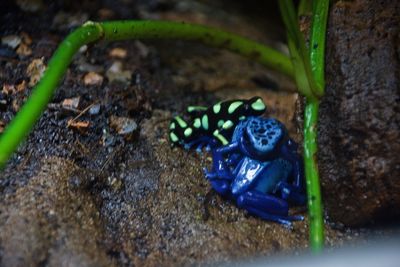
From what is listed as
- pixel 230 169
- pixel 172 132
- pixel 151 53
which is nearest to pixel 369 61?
pixel 230 169

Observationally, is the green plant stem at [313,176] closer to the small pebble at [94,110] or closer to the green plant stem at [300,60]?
the green plant stem at [300,60]

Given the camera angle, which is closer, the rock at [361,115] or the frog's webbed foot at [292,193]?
the rock at [361,115]

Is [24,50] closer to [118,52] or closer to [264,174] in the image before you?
[118,52]

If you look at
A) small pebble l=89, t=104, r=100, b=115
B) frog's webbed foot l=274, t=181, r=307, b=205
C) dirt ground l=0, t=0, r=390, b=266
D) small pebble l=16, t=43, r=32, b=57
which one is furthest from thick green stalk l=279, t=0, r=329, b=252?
small pebble l=16, t=43, r=32, b=57

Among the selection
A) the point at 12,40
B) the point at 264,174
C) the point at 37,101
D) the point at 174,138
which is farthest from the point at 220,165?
the point at 12,40

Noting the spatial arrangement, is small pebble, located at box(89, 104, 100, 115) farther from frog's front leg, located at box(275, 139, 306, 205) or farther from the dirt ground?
frog's front leg, located at box(275, 139, 306, 205)

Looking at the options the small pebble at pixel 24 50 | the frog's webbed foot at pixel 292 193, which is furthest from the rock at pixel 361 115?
the small pebble at pixel 24 50
